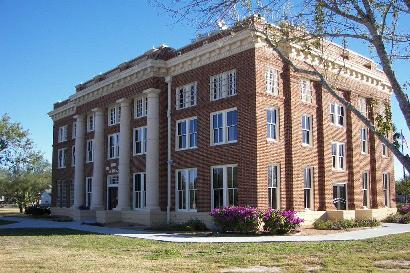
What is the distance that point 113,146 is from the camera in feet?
114

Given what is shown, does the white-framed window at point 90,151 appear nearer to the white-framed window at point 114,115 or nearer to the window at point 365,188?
the white-framed window at point 114,115

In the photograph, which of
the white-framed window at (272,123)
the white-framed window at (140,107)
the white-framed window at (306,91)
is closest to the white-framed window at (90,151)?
the white-framed window at (140,107)

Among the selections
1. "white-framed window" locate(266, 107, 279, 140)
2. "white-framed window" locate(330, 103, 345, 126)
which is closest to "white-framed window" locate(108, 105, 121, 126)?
"white-framed window" locate(266, 107, 279, 140)

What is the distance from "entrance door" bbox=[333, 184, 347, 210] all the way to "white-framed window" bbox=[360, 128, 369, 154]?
3768 millimetres

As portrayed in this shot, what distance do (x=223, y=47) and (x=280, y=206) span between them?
880cm

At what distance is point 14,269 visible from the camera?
11.6m

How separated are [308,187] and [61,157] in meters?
27.4

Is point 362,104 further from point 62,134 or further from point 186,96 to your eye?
point 62,134

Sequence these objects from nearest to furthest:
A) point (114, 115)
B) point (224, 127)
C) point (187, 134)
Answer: point (224, 127) → point (187, 134) → point (114, 115)

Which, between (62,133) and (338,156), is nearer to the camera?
(338,156)

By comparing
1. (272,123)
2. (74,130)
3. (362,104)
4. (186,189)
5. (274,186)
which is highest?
(362,104)

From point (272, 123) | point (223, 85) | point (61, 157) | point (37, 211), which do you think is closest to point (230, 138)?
point (272, 123)

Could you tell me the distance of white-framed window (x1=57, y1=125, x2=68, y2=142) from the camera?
45.7m

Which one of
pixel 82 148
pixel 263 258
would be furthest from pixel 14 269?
pixel 82 148
